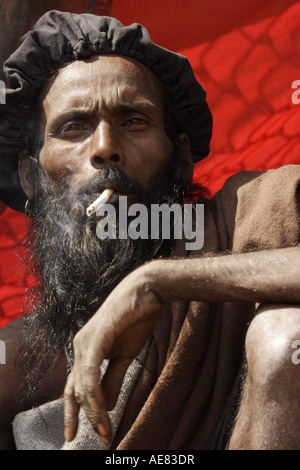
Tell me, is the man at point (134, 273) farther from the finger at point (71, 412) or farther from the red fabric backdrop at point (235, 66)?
the red fabric backdrop at point (235, 66)

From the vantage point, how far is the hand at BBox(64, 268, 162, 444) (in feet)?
5.09

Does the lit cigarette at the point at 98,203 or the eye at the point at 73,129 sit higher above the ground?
the eye at the point at 73,129

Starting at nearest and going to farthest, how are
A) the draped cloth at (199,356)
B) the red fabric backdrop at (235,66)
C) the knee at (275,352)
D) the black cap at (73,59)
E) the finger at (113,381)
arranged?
the knee at (275,352)
the finger at (113,381)
the draped cloth at (199,356)
the black cap at (73,59)
the red fabric backdrop at (235,66)

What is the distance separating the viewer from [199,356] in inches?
79.3

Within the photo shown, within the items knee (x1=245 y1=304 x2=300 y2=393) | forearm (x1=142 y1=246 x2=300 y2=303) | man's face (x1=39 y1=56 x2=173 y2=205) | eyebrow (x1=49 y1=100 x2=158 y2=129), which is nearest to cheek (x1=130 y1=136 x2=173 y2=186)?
man's face (x1=39 y1=56 x2=173 y2=205)

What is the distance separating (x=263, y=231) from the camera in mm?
2057

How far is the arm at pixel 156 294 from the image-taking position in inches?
64.1

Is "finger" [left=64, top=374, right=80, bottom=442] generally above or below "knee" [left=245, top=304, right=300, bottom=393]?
below

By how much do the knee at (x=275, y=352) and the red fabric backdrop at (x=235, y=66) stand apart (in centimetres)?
179

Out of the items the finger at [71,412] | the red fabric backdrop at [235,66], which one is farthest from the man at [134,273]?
the red fabric backdrop at [235,66]

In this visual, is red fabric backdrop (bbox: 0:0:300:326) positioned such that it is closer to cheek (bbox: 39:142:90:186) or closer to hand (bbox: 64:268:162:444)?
cheek (bbox: 39:142:90:186)

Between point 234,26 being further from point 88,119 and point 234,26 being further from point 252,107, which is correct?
point 88,119

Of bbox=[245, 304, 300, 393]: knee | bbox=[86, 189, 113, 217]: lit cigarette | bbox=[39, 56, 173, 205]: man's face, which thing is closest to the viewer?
bbox=[245, 304, 300, 393]: knee

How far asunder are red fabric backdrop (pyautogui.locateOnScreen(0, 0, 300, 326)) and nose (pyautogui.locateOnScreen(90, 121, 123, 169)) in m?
0.97
